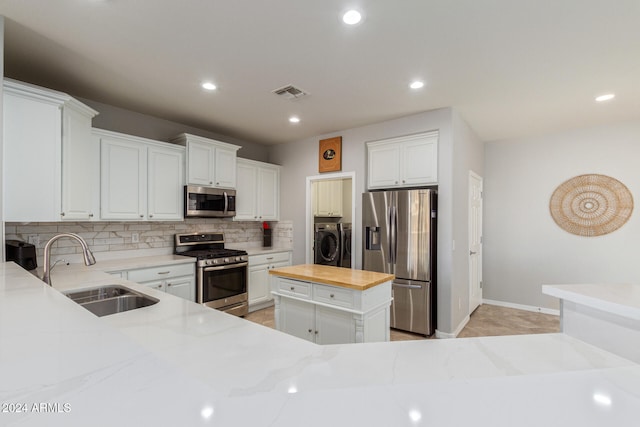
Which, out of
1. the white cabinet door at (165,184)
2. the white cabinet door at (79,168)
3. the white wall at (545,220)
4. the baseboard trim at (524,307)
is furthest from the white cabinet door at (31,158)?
the baseboard trim at (524,307)

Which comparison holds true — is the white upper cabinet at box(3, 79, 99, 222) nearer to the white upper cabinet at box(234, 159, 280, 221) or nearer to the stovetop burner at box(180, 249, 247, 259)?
the stovetop burner at box(180, 249, 247, 259)

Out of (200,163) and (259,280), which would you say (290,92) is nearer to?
(200,163)

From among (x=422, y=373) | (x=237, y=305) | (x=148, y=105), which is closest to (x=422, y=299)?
(x=237, y=305)

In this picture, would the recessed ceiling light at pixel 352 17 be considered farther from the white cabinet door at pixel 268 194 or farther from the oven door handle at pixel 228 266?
the white cabinet door at pixel 268 194

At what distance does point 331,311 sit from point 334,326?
115mm

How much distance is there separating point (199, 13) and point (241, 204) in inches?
112

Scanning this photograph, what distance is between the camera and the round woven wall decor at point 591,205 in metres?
3.83

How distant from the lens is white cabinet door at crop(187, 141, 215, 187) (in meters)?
3.70

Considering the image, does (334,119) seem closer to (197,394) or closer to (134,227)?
(134,227)

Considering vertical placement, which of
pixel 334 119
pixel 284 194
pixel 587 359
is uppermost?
pixel 334 119

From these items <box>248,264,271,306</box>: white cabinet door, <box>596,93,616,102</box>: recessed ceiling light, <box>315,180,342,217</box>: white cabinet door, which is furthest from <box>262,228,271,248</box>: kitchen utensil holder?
<box>596,93,616,102</box>: recessed ceiling light

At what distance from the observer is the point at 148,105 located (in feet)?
10.9

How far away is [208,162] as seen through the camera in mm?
3881

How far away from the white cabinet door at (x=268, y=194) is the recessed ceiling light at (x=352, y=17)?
3.05 meters
